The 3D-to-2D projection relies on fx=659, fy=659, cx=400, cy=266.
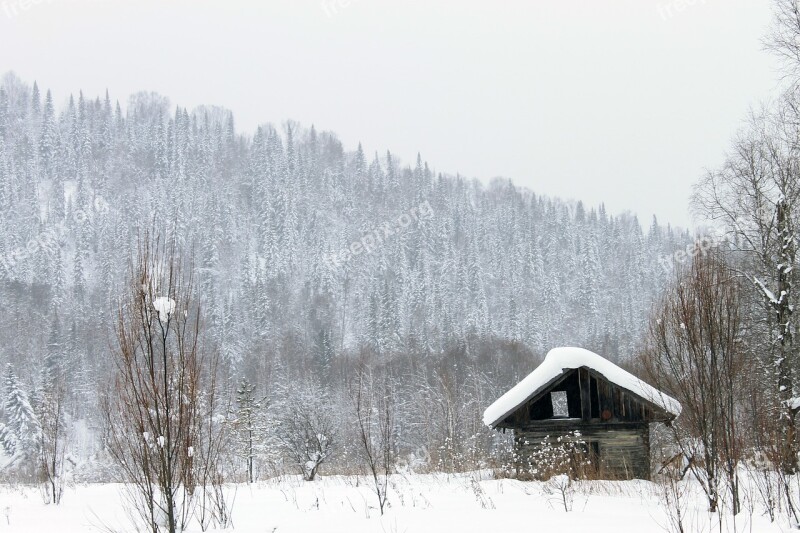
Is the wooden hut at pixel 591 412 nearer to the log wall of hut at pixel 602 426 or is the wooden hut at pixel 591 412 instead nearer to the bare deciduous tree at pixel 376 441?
the log wall of hut at pixel 602 426

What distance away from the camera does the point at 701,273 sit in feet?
29.7

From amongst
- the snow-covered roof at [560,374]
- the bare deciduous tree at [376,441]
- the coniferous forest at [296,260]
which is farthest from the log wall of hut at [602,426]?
the coniferous forest at [296,260]

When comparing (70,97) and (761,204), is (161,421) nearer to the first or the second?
(761,204)

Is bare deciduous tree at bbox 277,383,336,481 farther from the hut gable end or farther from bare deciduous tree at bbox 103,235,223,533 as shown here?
bare deciduous tree at bbox 103,235,223,533

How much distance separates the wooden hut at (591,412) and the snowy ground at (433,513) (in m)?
2.60

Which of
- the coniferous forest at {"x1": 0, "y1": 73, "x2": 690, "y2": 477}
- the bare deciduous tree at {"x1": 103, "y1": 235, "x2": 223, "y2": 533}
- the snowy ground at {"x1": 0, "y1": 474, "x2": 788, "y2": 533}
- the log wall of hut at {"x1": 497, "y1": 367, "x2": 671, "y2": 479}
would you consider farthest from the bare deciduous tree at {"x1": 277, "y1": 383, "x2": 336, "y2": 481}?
the bare deciduous tree at {"x1": 103, "y1": 235, "x2": 223, "y2": 533}

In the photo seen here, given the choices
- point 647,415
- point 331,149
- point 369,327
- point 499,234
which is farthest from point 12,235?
point 647,415

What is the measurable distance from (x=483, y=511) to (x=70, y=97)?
19884cm

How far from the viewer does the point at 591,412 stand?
1953 cm

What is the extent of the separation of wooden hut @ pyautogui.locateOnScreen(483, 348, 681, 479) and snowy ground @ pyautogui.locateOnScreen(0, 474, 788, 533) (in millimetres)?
2601

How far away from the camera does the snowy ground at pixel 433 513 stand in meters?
8.62

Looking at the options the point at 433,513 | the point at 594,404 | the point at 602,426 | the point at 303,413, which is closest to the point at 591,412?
the point at 602,426

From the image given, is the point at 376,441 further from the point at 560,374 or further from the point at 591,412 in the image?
the point at 560,374

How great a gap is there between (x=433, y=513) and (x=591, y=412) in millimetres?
10670
